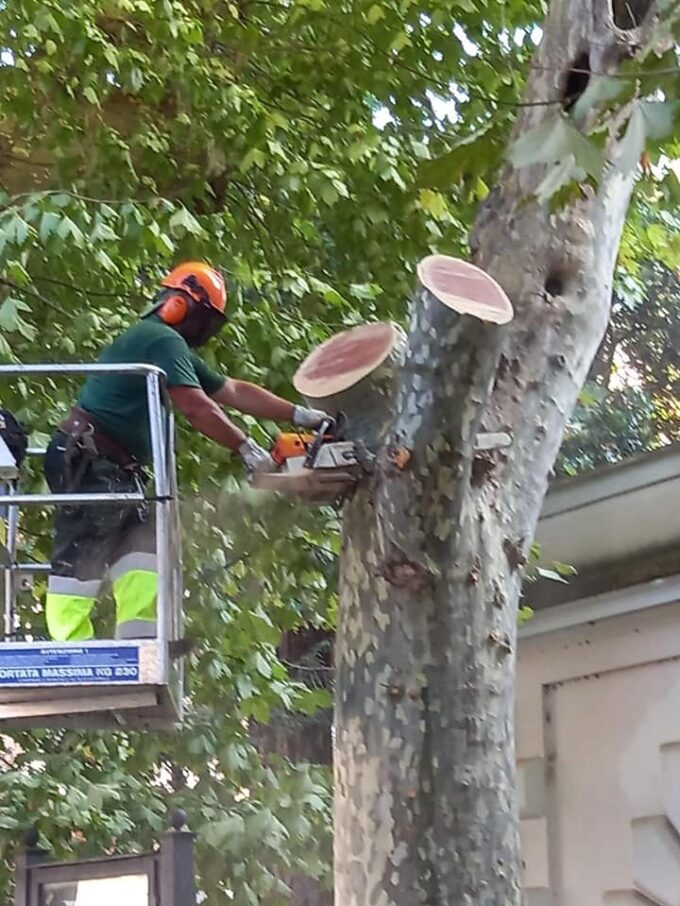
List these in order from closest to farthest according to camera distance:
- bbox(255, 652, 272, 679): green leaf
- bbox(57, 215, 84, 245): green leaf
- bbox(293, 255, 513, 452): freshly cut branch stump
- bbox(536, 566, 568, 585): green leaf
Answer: bbox(293, 255, 513, 452): freshly cut branch stump < bbox(57, 215, 84, 245): green leaf < bbox(536, 566, 568, 585): green leaf < bbox(255, 652, 272, 679): green leaf

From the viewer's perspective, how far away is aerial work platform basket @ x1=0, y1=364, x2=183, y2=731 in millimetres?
3486

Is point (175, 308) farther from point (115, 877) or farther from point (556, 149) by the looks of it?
point (556, 149)

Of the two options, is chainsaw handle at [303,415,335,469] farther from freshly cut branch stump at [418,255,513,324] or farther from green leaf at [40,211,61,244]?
green leaf at [40,211,61,244]

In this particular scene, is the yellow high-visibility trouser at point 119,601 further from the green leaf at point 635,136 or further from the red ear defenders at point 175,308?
the green leaf at point 635,136

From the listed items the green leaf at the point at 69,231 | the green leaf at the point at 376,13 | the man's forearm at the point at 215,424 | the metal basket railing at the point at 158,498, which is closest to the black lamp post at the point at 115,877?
the metal basket railing at the point at 158,498

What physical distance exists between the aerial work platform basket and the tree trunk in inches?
20.9

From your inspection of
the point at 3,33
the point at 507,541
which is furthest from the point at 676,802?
the point at 3,33

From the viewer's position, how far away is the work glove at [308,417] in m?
3.67

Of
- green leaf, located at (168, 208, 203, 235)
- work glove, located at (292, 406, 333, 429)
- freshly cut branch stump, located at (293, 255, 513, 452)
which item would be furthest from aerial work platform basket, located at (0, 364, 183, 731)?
green leaf, located at (168, 208, 203, 235)

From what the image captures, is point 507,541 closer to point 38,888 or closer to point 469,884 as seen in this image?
point 469,884

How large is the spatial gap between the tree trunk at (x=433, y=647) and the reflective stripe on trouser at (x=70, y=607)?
903 mm

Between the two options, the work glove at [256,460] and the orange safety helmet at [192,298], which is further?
the orange safety helmet at [192,298]

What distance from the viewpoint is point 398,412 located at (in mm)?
3162

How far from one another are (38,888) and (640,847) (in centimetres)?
206
